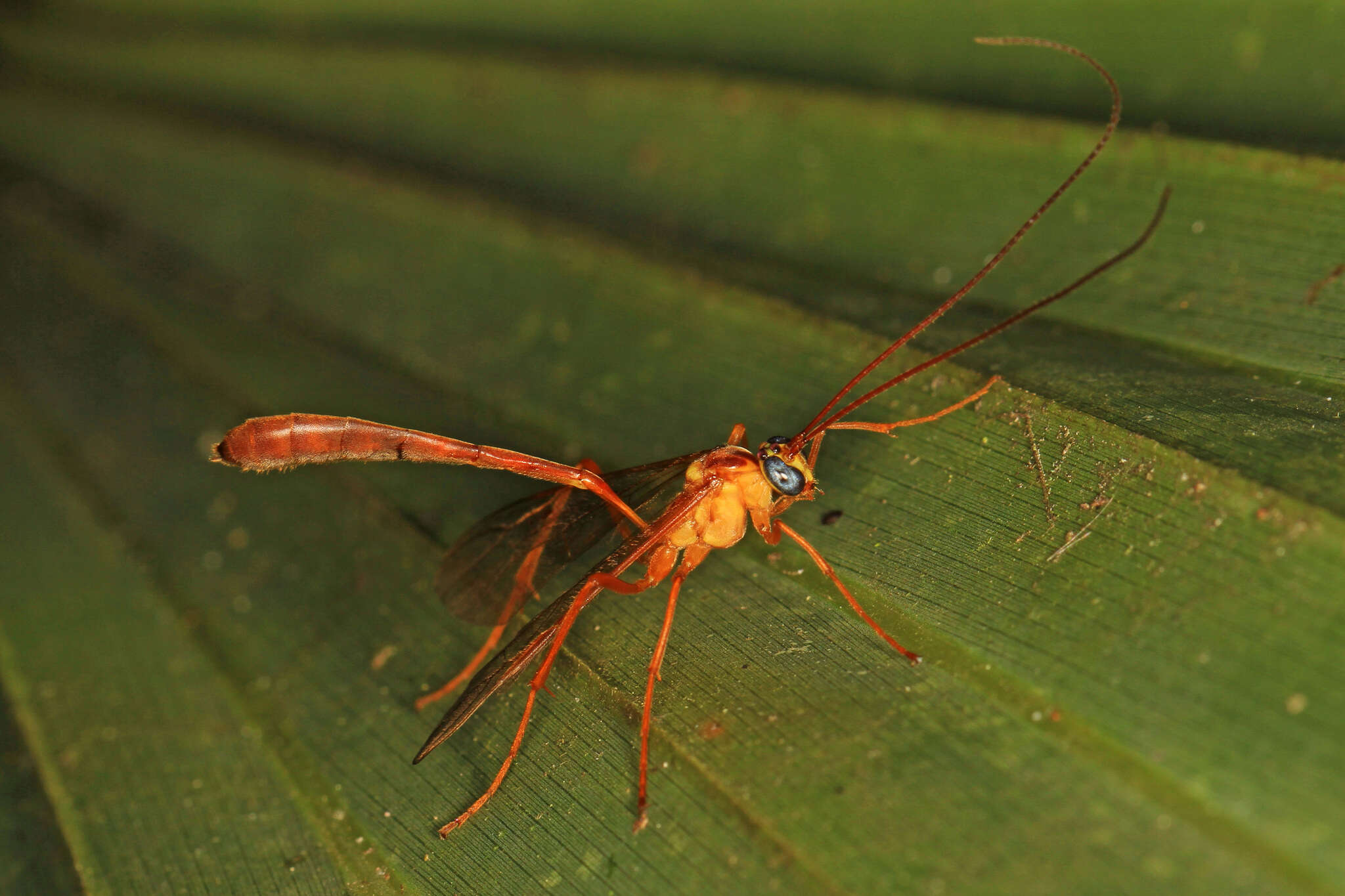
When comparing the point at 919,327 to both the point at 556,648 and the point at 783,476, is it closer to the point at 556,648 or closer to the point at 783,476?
the point at 783,476

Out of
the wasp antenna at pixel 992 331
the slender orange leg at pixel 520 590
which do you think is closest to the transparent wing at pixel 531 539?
the slender orange leg at pixel 520 590

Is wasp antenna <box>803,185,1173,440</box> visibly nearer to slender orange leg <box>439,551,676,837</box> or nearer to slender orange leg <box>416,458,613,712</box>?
slender orange leg <box>439,551,676,837</box>

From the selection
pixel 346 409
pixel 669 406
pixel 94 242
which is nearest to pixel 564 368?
pixel 669 406

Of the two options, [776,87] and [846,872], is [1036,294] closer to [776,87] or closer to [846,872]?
[776,87]

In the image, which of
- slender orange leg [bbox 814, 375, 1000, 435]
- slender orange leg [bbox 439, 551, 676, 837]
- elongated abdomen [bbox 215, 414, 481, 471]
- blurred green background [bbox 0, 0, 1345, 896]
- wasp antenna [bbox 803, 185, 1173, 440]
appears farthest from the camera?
elongated abdomen [bbox 215, 414, 481, 471]

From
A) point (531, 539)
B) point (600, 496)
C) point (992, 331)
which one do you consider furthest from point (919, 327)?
point (531, 539)

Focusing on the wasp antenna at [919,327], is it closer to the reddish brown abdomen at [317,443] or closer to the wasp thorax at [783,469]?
the wasp thorax at [783,469]

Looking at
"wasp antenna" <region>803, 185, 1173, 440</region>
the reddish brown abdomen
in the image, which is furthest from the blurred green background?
the reddish brown abdomen
